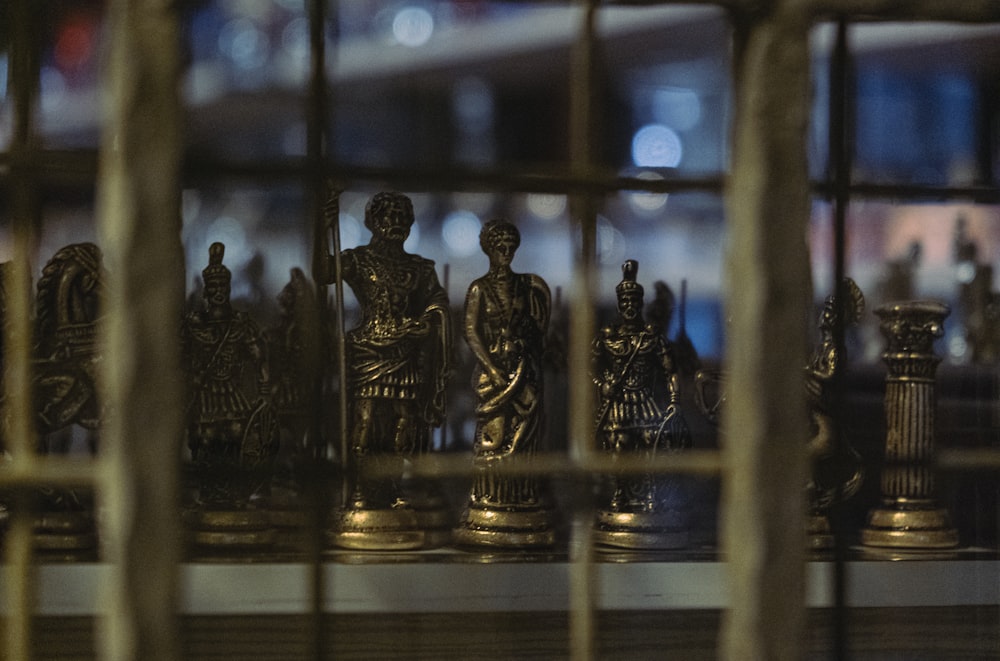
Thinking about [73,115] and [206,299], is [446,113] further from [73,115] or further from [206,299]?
[206,299]

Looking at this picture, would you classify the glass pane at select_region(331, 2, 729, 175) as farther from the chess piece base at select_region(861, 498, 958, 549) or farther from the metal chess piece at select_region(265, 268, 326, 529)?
the chess piece base at select_region(861, 498, 958, 549)

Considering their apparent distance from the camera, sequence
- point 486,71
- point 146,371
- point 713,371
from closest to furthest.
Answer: point 146,371, point 713,371, point 486,71

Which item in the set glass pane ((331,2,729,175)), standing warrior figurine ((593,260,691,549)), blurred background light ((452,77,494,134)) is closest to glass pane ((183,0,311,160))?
glass pane ((331,2,729,175))

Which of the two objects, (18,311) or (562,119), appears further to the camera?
(562,119)

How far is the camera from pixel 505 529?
1885 millimetres

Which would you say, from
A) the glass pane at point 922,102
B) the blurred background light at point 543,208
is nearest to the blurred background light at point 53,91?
the blurred background light at point 543,208

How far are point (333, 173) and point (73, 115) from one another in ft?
8.90

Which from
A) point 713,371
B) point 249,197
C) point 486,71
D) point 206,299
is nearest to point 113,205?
point 206,299

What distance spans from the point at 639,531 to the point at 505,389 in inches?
11.7

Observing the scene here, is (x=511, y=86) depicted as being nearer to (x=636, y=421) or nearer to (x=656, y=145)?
(x=656, y=145)

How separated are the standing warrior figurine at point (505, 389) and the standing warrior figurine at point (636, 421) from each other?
0.10 metres

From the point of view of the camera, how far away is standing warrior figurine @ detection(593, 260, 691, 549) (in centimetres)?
188

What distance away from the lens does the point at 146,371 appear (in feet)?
3.47

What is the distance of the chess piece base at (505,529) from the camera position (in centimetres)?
187
